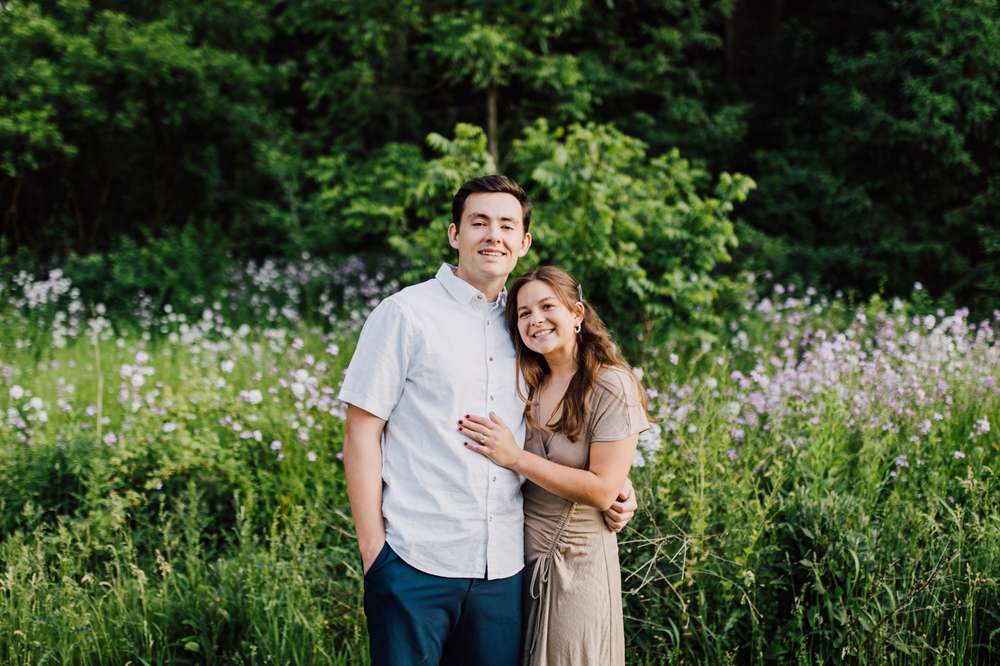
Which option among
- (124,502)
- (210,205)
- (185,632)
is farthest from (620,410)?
(210,205)

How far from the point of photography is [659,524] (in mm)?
2766

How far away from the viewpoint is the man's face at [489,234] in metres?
1.96

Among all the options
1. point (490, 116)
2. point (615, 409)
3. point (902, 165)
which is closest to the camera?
point (615, 409)

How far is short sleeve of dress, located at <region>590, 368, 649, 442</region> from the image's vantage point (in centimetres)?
192

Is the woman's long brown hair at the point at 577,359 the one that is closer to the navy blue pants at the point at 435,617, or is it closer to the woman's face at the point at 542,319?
the woman's face at the point at 542,319

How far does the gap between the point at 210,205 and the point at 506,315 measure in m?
12.6

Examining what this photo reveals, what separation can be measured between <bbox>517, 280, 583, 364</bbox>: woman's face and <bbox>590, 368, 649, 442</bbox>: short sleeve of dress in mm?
196

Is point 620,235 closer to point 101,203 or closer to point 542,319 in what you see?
point 542,319

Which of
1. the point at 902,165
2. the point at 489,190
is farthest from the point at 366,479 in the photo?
the point at 902,165

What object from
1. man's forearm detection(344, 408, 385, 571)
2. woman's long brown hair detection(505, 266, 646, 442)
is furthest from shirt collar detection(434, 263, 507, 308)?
man's forearm detection(344, 408, 385, 571)

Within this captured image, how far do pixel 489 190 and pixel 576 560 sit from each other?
4.01ft

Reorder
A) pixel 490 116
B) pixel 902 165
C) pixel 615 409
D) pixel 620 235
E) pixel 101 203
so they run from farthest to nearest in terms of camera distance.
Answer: pixel 101 203, pixel 490 116, pixel 902 165, pixel 620 235, pixel 615 409

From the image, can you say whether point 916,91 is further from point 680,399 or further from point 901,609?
point 901,609

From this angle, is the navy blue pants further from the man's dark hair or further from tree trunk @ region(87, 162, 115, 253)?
tree trunk @ region(87, 162, 115, 253)
